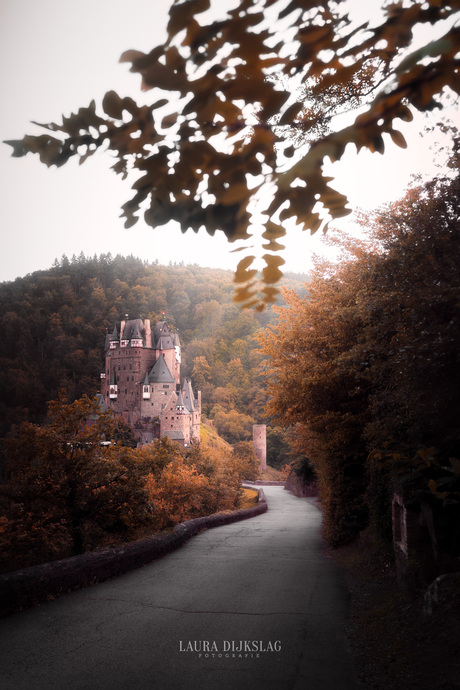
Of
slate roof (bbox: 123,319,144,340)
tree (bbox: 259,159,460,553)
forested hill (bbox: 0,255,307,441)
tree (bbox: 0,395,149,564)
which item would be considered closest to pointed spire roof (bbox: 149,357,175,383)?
slate roof (bbox: 123,319,144,340)

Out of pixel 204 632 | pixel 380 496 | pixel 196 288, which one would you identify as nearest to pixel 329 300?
pixel 380 496

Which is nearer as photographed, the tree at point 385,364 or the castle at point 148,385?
the tree at point 385,364

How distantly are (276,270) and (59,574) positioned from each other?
336 inches

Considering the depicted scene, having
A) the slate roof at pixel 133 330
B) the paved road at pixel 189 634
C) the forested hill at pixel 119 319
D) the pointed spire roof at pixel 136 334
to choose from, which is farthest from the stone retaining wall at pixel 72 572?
the forested hill at pixel 119 319

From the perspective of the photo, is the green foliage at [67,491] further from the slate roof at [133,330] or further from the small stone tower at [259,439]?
the small stone tower at [259,439]

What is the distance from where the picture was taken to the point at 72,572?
29.3 feet

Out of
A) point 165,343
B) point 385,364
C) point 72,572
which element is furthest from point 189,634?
point 165,343

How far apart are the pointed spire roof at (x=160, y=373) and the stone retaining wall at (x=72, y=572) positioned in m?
62.6

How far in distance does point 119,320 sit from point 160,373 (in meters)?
27.2

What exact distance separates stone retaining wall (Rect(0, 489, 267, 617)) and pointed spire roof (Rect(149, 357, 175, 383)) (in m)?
62.6

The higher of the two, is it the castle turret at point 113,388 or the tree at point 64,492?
the castle turret at point 113,388

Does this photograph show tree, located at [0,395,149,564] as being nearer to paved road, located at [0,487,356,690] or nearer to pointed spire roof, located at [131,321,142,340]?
paved road, located at [0,487,356,690]

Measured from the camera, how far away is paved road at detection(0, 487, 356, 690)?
5035 mm

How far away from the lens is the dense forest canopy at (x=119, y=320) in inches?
3659
